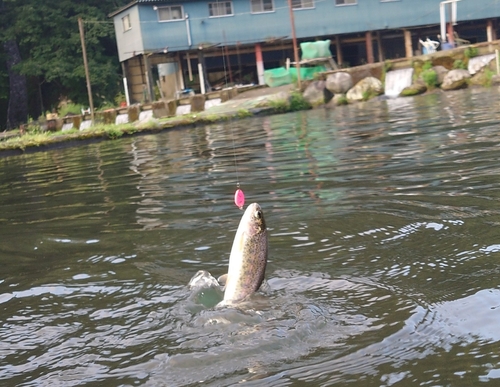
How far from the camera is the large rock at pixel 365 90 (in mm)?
30531

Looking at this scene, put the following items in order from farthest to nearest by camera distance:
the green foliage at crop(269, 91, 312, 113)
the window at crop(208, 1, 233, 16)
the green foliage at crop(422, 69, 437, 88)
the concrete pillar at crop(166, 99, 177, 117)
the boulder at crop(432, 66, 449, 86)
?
the window at crop(208, 1, 233, 16), the concrete pillar at crop(166, 99, 177, 117), the boulder at crop(432, 66, 449, 86), the green foliage at crop(422, 69, 437, 88), the green foliage at crop(269, 91, 312, 113)

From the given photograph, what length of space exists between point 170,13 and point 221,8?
9.46 feet

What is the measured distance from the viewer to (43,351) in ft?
13.0

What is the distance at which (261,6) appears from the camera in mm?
39312

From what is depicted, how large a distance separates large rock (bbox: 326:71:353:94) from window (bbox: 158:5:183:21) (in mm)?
11185

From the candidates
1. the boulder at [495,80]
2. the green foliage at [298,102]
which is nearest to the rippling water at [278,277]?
the boulder at [495,80]

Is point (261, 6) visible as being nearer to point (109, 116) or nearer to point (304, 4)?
point (304, 4)

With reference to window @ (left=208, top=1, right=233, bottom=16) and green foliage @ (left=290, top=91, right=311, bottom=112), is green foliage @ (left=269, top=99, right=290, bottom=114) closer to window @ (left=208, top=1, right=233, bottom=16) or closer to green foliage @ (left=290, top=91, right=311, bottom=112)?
green foliage @ (left=290, top=91, right=311, bottom=112)

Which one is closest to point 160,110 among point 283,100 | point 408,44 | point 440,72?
point 283,100

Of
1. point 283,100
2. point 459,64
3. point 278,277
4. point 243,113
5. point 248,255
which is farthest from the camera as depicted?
point 459,64

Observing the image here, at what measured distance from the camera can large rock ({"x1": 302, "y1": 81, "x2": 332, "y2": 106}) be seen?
102ft

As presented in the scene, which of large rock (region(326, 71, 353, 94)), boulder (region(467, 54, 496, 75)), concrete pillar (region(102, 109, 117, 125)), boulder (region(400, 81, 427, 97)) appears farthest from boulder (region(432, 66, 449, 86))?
concrete pillar (region(102, 109, 117, 125))

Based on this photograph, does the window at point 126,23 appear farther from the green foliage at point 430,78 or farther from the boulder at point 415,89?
the green foliage at point 430,78

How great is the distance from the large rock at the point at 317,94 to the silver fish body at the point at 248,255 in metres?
27.4
